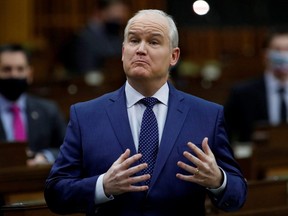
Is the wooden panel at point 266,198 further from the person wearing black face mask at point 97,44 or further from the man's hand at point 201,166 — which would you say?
the person wearing black face mask at point 97,44

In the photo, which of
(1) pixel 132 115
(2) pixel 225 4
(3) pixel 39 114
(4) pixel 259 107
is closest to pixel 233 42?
(2) pixel 225 4

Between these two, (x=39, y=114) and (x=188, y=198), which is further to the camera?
(x=39, y=114)

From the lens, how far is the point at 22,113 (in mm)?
5641

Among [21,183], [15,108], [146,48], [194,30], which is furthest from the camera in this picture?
[194,30]

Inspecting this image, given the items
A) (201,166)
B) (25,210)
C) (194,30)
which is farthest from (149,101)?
(194,30)

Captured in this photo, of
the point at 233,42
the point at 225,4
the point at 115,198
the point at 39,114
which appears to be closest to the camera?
the point at 115,198

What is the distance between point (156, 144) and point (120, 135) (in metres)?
0.12

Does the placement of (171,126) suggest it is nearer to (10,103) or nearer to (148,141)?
(148,141)

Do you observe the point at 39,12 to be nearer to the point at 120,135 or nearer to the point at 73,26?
the point at 73,26

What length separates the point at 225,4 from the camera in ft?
35.6

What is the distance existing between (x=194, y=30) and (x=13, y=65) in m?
6.05

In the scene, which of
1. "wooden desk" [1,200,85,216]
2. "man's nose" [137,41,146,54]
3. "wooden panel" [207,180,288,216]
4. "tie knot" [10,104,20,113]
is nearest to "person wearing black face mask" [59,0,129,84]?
"tie knot" [10,104,20,113]

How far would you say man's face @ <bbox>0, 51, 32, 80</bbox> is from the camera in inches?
226

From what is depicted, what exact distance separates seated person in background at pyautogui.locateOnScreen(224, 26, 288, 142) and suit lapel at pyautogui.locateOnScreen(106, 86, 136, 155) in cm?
326
